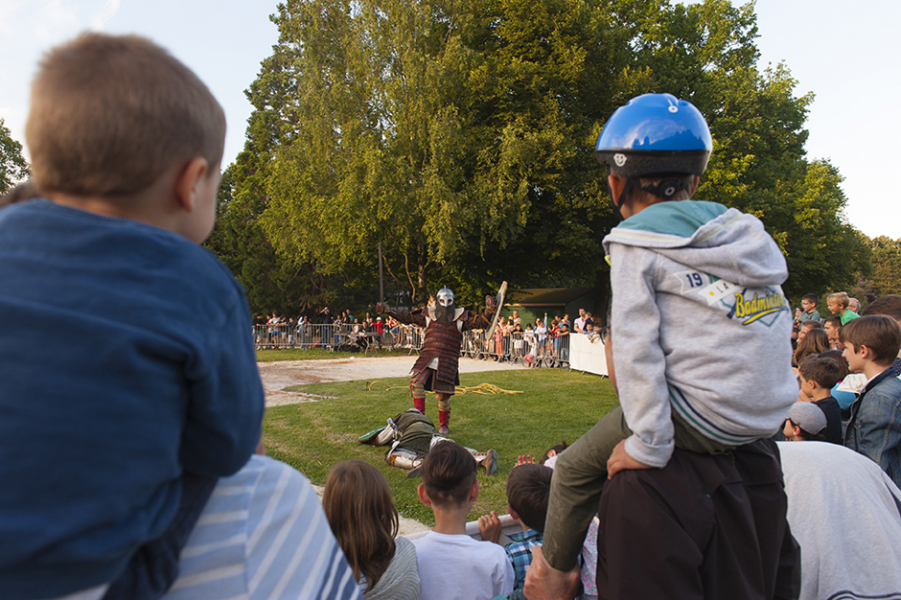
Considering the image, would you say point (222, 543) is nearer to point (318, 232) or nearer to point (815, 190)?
point (318, 232)

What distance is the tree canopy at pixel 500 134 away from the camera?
78.8ft

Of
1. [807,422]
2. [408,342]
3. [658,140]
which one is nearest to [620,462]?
[658,140]

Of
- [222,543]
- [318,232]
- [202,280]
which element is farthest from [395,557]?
[318,232]

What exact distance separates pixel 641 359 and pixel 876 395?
2884mm

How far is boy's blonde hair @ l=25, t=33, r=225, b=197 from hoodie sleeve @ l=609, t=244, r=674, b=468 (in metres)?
1.17

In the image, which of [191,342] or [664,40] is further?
[664,40]

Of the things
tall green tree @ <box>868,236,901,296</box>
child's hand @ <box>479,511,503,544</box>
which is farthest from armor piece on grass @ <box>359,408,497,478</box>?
tall green tree @ <box>868,236,901,296</box>

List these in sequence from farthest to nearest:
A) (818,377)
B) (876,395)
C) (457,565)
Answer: (818,377)
(876,395)
(457,565)

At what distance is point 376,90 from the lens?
26000 millimetres

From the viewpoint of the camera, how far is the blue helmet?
1.77 meters

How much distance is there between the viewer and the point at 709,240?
159cm

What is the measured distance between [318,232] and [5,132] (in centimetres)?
2298

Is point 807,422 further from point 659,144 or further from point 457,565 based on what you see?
point 659,144

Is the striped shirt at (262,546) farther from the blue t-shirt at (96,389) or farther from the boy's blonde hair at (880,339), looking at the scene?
the boy's blonde hair at (880,339)
